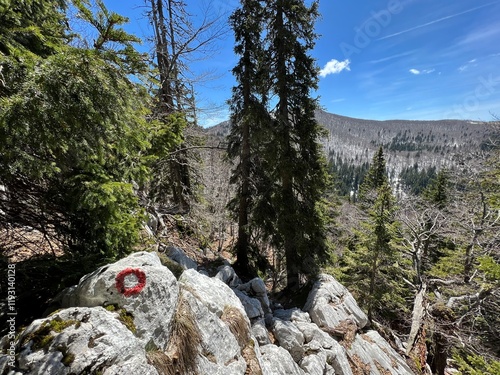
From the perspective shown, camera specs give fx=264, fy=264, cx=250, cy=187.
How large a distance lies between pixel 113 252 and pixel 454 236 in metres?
16.7

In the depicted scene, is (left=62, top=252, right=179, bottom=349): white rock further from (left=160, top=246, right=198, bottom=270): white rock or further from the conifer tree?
the conifer tree

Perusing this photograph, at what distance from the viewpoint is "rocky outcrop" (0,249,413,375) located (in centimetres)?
271

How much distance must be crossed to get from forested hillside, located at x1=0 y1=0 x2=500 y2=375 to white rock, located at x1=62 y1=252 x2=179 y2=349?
0.54 meters

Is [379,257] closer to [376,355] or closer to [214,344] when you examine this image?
[376,355]

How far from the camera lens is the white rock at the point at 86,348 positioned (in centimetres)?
259

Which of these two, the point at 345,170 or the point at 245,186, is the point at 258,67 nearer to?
the point at 245,186

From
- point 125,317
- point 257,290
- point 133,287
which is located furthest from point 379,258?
point 125,317

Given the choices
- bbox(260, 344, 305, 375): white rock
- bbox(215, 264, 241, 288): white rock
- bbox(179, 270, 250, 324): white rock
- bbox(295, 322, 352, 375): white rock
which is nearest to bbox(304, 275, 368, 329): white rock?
bbox(295, 322, 352, 375): white rock

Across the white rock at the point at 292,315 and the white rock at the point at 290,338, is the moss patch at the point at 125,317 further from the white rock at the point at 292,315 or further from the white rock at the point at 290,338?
the white rock at the point at 292,315

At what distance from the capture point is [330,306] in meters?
9.20

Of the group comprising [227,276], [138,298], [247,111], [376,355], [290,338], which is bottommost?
[376,355]

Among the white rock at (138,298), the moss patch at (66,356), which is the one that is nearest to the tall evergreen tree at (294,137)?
the white rock at (138,298)

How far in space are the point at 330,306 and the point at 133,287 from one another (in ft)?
25.3

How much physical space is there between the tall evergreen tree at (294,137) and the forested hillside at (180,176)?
58 mm
